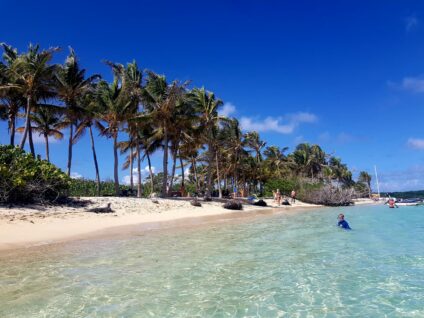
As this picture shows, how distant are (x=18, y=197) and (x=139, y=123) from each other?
14989mm

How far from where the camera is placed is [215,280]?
7.35 metres

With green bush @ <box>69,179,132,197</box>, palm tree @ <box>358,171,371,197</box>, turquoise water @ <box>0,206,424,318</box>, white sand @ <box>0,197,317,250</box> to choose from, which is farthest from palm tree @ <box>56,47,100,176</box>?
palm tree @ <box>358,171,371,197</box>

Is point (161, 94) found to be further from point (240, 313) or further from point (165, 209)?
point (240, 313)

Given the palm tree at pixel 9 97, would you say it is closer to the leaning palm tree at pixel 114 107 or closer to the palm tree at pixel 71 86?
the palm tree at pixel 71 86

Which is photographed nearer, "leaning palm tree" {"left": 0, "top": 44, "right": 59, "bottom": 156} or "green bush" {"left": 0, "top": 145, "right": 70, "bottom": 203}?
"green bush" {"left": 0, "top": 145, "right": 70, "bottom": 203}

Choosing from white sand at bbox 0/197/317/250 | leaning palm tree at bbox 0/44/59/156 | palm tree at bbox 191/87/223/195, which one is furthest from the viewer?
palm tree at bbox 191/87/223/195

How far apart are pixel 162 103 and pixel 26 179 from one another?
50.7ft

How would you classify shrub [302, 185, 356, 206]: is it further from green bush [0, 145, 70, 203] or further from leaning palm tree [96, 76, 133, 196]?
green bush [0, 145, 70, 203]

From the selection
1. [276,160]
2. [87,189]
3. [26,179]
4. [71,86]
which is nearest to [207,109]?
[71,86]

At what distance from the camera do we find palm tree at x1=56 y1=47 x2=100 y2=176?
91.9 feet

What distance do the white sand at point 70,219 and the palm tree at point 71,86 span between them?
28.0 feet

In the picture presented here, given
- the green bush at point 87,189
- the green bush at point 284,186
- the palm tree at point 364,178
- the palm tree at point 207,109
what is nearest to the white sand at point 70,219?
the palm tree at point 207,109

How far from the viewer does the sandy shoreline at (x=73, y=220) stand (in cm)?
1291

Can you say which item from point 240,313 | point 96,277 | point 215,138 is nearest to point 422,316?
point 240,313
